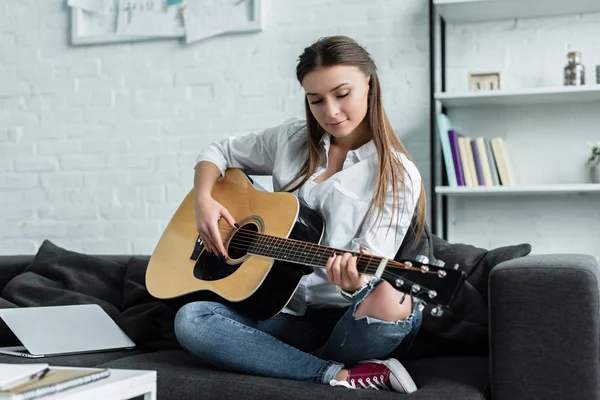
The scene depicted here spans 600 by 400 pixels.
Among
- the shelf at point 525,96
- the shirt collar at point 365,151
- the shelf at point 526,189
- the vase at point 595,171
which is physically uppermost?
the shelf at point 525,96

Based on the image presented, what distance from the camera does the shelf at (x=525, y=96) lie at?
2578mm

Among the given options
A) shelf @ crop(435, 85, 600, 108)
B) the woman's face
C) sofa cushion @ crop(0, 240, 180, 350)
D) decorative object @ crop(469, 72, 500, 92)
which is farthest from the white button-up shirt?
decorative object @ crop(469, 72, 500, 92)

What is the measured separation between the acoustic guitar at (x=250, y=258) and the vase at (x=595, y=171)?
104cm

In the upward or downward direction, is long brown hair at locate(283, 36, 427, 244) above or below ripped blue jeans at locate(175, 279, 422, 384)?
above

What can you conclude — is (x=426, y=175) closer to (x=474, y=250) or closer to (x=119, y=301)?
(x=474, y=250)

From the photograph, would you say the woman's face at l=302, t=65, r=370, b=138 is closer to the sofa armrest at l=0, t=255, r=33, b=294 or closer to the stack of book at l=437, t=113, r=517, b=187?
the stack of book at l=437, t=113, r=517, b=187

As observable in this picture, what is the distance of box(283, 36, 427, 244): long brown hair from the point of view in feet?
6.13

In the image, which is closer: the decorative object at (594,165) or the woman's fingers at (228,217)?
the woman's fingers at (228,217)

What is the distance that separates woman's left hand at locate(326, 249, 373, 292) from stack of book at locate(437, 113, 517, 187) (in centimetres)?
114

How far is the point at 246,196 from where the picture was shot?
204 centimetres

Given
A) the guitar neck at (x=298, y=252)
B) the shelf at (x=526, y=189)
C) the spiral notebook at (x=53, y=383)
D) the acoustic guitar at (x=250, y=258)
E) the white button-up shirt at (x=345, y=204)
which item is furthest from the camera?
the shelf at (x=526, y=189)

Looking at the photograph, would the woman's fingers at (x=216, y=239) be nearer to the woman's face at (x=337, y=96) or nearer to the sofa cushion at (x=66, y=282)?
the woman's face at (x=337, y=96)

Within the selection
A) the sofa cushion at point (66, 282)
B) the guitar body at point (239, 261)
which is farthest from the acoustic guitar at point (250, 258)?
the sofa cushion at point (66, 282)

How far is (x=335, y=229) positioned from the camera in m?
1.89
